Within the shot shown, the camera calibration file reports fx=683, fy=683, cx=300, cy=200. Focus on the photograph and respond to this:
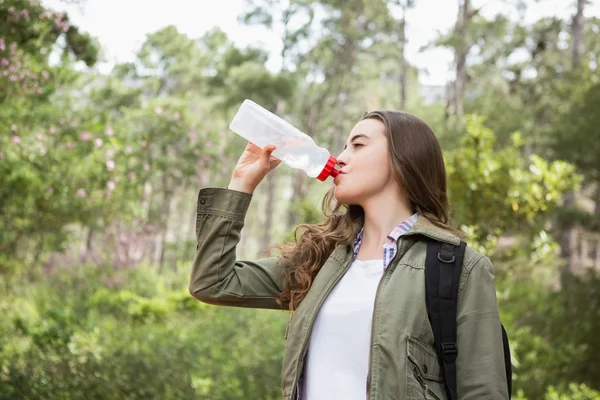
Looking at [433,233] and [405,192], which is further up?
[405,192]

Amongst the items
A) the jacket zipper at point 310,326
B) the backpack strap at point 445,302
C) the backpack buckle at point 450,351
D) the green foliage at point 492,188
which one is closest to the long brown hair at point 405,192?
the jacket zipper at point 310,326

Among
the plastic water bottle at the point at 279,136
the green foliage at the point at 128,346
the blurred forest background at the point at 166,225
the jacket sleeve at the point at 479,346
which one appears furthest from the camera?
the blurred forest background at the point at 166,225

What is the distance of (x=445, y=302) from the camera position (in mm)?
1923

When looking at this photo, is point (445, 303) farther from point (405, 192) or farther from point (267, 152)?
point (267, 152)

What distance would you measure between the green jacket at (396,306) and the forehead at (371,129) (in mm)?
316

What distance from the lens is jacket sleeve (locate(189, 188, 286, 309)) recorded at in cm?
221

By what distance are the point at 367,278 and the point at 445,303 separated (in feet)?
0.99

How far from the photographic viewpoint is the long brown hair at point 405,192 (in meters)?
2.22

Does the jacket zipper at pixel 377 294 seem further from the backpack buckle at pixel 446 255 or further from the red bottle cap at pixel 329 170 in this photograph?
the red bottle cap at pixel 329 170

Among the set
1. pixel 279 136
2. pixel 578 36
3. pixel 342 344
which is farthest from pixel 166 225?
pixel 342 344

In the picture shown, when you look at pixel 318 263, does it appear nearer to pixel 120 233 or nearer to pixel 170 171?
pixel 120 233

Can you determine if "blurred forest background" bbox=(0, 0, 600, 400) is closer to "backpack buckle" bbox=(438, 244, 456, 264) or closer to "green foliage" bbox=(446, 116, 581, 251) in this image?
"green foliage" bbox=(446, 116, 581, 251)

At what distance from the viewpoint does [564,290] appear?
9508 millimetres

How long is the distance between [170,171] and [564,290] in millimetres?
10006
